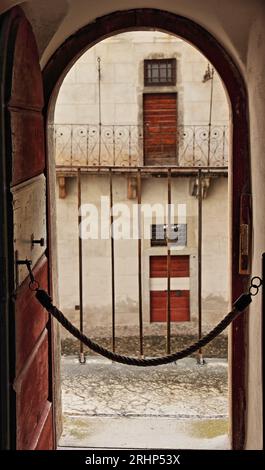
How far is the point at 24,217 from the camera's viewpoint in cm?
301

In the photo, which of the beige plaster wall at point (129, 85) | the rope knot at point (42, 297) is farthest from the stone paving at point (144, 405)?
the beige plaster wall at point (129, 85)

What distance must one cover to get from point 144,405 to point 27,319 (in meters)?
2.43

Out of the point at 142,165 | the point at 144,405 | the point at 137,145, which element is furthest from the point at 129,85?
the point at 144,405

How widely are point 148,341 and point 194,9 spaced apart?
10.1m

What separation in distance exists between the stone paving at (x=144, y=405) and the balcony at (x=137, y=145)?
712 cm

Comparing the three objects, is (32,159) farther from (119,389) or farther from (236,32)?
(119,389)

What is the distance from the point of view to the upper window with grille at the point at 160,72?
13883mm

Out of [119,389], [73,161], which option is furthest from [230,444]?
[73,161]

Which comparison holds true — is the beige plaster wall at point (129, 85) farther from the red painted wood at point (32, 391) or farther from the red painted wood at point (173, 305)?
the red painted wood at point (32, 391)

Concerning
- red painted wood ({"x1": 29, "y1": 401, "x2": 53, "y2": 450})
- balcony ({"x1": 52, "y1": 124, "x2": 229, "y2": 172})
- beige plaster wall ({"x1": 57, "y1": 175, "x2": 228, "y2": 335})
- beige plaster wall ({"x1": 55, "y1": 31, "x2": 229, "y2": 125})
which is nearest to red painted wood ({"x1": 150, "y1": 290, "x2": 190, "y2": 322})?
beige plaster wall ({"x1": 57, "y1": 175, "x2": 228, "y2": 335})

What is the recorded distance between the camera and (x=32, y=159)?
3.32 m

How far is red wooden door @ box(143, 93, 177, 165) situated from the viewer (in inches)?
547

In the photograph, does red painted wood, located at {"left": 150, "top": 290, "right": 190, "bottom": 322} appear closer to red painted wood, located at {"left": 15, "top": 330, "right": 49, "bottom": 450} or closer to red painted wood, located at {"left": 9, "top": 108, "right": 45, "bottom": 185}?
red painted wood, located at {"left": 15, "top": 330, "right": 49, "bottom": 450}

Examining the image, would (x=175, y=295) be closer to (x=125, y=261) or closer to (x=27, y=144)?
(x=125, y=261)
